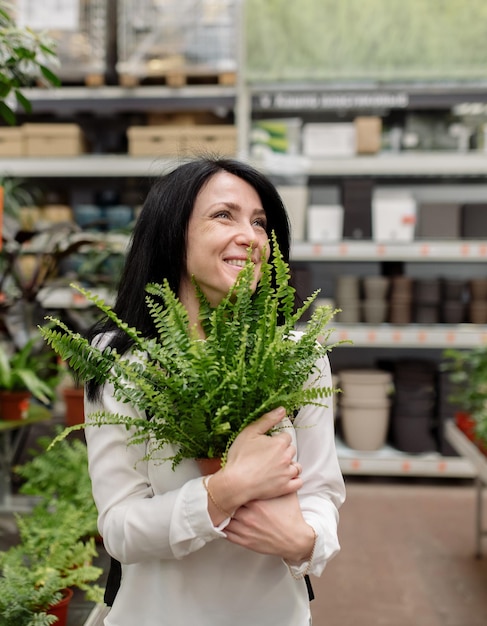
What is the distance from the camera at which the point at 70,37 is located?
175 inches

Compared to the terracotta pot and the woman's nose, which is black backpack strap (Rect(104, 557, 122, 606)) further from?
the woman's nose

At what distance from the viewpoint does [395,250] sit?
4461 mm

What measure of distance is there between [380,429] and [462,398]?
3.64 feet

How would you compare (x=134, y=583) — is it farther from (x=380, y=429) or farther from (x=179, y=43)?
(x=179, y=43)

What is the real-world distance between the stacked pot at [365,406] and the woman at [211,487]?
121 inches

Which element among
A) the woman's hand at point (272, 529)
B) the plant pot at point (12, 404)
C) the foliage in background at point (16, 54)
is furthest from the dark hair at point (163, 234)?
the plant pot at point (12, 404)

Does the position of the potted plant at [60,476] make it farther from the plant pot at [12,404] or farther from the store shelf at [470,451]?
the store shelf at [470,451]

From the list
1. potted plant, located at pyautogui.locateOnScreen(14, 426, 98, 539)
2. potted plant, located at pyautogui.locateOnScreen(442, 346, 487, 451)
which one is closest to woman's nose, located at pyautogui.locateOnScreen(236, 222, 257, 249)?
potted plant, located at pyautogui.locateOnScreen(14, 426, 98, 539)

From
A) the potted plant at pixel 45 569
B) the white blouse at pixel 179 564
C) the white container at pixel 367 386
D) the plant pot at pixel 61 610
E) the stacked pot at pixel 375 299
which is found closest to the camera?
the white blouse at pixel 179 564

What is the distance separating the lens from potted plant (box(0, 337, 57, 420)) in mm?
2607

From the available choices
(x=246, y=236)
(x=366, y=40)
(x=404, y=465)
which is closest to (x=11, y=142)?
(x=366, y=40)

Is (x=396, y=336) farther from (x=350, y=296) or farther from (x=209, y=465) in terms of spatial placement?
(x=209, y=465)

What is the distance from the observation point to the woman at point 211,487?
1.01m

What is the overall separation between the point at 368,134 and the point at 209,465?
379cm
